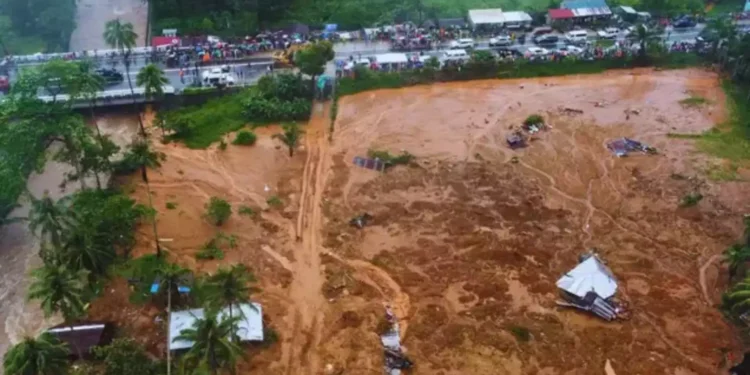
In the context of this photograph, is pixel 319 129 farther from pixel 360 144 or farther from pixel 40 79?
pixel 40 79

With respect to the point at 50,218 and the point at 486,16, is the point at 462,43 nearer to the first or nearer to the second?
the point at 486,16

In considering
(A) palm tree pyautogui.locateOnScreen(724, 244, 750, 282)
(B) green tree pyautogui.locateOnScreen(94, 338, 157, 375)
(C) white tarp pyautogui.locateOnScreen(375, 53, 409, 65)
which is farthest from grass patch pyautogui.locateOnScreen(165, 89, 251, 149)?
(A) palm tree pyautogui.locateOnScreen(724, 244, 750, 282)

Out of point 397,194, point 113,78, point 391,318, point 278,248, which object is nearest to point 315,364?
point 391,318

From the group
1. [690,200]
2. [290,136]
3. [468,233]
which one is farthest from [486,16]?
[468,233]

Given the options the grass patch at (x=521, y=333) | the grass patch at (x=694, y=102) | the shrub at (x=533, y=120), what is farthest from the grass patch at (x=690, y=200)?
the grass patch at (x=521, y=333)

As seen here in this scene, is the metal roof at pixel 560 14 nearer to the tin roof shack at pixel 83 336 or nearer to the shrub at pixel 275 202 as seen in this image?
the shrub at pixel 275 202
